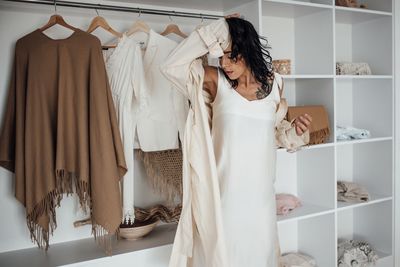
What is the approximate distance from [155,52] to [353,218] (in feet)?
6.59

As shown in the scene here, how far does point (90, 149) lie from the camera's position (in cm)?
172

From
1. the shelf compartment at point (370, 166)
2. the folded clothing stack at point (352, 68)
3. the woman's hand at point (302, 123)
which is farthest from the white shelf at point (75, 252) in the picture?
the folded clothing stack at point (352, 68)

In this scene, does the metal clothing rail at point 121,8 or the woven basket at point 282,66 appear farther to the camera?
the woven basket at point 282,66

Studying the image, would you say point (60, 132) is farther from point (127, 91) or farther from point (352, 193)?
point (352, 193)

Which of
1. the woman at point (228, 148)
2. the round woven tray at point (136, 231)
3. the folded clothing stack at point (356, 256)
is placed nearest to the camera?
the woman at point (228, 148)

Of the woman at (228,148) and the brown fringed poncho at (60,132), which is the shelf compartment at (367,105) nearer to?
the woman at (228,148)

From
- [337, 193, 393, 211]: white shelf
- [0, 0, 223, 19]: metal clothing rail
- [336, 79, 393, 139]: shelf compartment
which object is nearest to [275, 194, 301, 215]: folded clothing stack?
[337, 193, 393, 211]: white shelf

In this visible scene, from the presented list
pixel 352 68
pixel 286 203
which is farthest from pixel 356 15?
pixel 286 203

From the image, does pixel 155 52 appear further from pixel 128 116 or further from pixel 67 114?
pixel 67 114

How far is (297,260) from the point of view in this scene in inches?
97.6

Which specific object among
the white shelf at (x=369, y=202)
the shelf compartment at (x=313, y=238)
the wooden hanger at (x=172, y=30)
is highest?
the wooden hanger at (x=172, y=30)

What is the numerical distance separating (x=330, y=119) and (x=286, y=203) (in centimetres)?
57

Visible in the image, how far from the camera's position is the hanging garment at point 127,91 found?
186 centimetres

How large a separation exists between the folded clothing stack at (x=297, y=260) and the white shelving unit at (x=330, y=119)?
0.06 m
